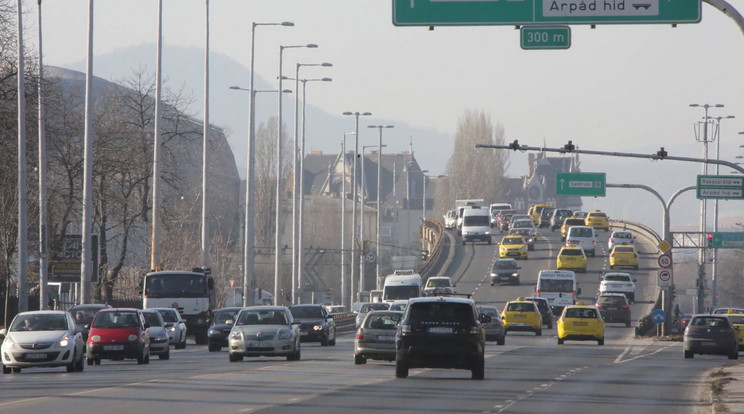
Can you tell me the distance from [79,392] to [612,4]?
428 inches

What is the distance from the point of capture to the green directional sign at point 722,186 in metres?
48.2

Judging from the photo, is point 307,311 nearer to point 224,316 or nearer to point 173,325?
point 224,316

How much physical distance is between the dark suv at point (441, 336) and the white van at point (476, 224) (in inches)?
2866

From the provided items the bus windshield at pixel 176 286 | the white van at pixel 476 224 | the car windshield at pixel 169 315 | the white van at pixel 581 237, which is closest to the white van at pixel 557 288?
the white van at pixel 581 237

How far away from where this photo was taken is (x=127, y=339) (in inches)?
1357

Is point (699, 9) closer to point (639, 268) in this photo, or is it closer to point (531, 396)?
point (531, 396)

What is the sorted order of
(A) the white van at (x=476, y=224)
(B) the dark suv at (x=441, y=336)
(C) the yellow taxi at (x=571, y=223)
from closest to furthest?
(B) the dark suv at (x=441, y=336) < (A) the white van at (x=476, y=224) < (C) the yellow taxi at (x=571, y=223)

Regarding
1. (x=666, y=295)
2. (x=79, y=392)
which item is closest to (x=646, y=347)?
(x=666, y=295)

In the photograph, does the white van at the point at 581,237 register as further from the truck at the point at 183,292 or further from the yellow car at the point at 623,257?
the truck at the point at 183,292

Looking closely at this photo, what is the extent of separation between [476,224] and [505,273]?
68.6 ft

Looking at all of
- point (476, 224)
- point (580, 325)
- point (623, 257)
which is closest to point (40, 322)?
point (580, 325)

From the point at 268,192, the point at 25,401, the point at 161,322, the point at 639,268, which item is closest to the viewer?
the point at 25,401

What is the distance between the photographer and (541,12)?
21.3m

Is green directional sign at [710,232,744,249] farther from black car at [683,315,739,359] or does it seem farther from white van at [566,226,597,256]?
black car at [683,315,739,359]
